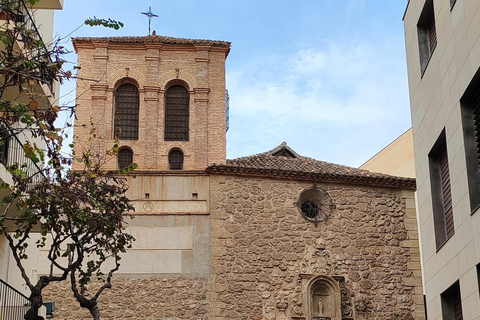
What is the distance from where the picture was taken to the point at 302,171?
23641 mm

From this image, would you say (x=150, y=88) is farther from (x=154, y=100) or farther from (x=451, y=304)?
(x=451, y=304)

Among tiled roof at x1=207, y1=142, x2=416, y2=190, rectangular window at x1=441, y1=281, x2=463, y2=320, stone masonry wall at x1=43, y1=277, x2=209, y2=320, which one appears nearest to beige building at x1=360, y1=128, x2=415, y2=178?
tiled roof at x1=207, y1=142, x2=416, y2=190

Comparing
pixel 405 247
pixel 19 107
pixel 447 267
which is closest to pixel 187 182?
pixel 405 247

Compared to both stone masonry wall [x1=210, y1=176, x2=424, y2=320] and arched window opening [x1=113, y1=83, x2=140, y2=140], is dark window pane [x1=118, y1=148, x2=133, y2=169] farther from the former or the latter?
stone masonry wall [x1=210, y1=176, x2=424, y2=320]

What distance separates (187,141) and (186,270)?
609 cm

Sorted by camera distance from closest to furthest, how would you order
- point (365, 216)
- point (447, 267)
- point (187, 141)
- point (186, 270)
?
point (447, 267), point (186, 270), point (365, 216), point (187, 141)

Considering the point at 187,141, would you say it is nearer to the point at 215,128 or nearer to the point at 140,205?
the point at 215,128

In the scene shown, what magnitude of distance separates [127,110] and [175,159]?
248 cm

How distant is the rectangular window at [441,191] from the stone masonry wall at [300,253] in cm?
769

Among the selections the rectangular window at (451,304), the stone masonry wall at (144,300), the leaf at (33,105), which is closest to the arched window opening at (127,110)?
the stone masonry wall at (144,300)

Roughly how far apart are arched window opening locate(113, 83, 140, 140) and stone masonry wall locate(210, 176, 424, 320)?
5.15 metres

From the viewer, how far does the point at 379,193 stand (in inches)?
955

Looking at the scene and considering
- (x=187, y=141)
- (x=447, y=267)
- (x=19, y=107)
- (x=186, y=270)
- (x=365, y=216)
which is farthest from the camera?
(x=187, y=141)

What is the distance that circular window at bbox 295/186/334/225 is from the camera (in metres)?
23.5
